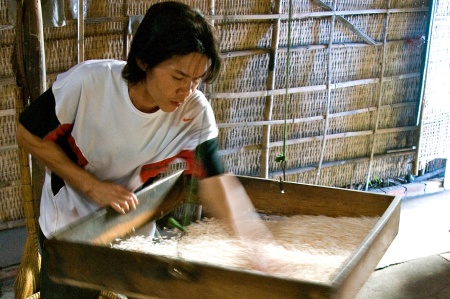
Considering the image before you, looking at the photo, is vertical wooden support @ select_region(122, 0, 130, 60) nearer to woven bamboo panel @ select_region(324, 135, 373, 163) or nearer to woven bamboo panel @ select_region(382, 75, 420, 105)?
woven bamboo panel @ select_region(324, 135, 373, 163)

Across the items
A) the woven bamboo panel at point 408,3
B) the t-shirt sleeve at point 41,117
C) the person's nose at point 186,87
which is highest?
the woven bamboo panel at point 408,3

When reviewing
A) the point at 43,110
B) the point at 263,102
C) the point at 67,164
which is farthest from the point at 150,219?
the point at 263,102

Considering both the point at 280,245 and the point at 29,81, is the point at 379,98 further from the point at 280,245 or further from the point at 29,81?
the point at 280,245

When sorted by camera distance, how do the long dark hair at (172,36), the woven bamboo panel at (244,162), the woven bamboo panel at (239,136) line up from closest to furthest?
1. the long dark hair at (172,36)
2. the woven bamboo panel at (239,136)
3. the woven bamboo panel at (244,162)

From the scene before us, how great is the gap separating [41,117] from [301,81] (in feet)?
10.3

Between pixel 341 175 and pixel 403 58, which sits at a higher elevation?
pixel 403 58

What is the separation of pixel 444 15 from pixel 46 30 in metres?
3.57

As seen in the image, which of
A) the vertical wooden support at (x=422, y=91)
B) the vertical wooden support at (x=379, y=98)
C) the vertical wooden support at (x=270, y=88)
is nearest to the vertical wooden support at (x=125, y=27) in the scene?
the vertical wooden support at (x=270, y=88)

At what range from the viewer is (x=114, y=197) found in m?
1.60

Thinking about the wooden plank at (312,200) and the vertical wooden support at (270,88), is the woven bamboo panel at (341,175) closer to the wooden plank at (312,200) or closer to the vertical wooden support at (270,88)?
the vertical wooden support at (270,88)

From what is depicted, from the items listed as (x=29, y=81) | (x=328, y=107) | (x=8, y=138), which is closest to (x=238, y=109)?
(x=328, y=107)

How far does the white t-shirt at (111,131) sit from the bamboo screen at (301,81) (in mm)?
1692

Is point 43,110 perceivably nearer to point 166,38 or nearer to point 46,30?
point 166,38

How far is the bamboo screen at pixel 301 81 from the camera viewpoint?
3.50m
